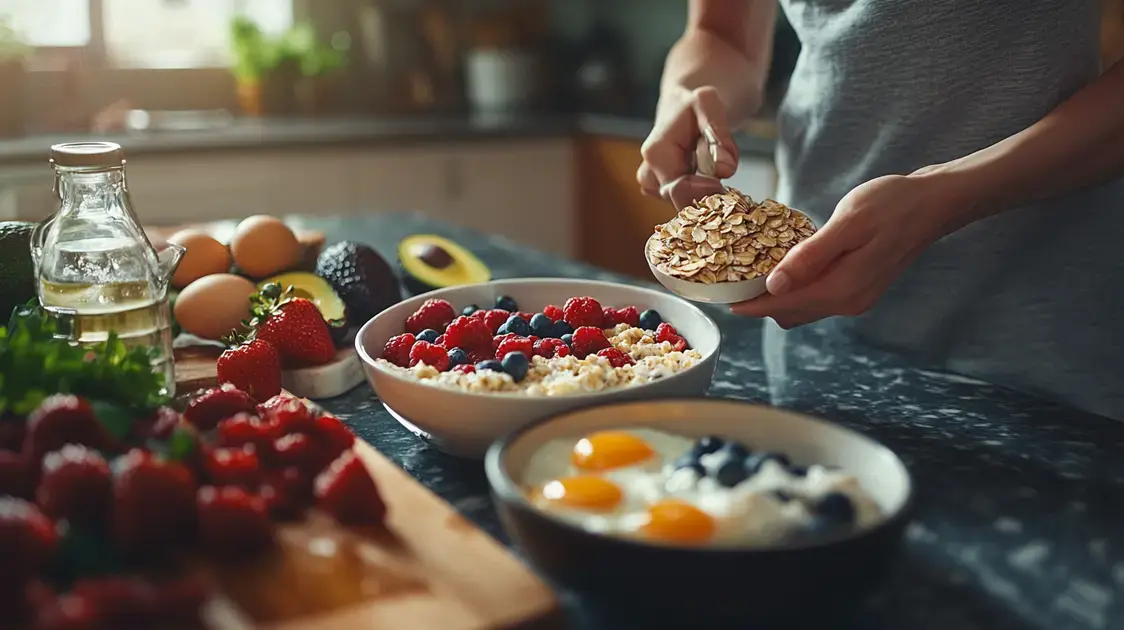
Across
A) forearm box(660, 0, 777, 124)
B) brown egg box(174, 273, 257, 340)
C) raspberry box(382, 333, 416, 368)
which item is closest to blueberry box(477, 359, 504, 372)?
raspberry box(382, 333, 416, 368)

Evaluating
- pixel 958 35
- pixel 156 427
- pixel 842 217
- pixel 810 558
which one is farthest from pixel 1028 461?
pixel 156 427

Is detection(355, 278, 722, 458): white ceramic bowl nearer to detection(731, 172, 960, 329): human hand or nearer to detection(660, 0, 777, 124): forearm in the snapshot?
detection(731, 172, 960, 329): human hand

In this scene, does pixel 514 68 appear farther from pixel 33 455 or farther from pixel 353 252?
pixel 33 455

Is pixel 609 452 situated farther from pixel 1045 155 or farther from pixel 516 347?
pixel 1045 155

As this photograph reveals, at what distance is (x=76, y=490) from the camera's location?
75cm

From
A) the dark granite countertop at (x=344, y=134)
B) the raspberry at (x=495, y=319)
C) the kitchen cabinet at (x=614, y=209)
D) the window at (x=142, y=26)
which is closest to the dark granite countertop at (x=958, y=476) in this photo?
the raspberry at (x=495, y=319)

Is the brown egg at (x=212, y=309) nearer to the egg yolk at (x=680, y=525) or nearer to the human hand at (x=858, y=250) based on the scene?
the human hand at (x=858, y=250)

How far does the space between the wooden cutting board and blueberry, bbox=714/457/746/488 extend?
16 centimetres

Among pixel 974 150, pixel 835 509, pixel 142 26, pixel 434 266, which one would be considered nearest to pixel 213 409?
pixel 835 509

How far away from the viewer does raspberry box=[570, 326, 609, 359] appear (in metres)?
1.10

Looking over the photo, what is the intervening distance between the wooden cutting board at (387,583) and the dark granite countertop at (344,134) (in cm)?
233

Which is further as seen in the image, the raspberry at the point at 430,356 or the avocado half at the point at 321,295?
the avocado half at the point at 321,295

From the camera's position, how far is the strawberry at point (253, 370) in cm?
112

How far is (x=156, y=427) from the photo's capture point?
89 cm
